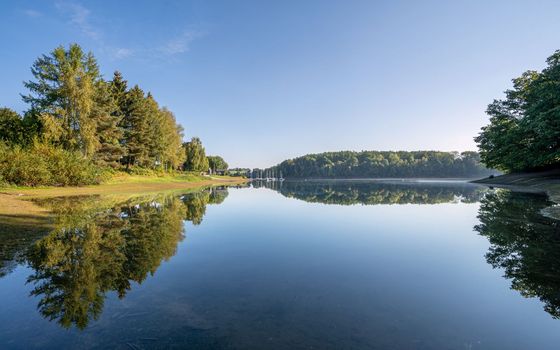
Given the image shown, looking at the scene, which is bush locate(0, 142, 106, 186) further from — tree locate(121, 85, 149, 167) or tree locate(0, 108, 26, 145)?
tree locate(121, 85, 149, 167)

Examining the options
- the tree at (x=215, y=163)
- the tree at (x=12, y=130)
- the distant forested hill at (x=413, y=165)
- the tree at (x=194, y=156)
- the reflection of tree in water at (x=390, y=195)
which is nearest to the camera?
the reflection of tree in water at (x=390, y=195)

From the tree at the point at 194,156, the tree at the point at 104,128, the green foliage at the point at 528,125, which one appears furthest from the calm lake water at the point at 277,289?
the tree at the point at 194,156

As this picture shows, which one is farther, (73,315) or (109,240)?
(109,240)

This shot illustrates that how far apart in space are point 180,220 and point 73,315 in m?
10.2

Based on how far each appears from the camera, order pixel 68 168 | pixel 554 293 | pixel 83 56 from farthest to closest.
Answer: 1. pixel 83 56
2. pixel 68 168
3. pixel 554 293

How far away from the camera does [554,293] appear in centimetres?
566

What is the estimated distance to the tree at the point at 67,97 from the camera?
39469 mm

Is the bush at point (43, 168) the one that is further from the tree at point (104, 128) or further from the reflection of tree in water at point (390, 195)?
the reflection of tree in water at point (390, 195)

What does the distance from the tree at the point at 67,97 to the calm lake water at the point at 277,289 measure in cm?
3459

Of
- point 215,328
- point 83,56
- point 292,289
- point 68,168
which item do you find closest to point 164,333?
point 215,328

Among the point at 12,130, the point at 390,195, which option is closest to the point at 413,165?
the point at 390,195

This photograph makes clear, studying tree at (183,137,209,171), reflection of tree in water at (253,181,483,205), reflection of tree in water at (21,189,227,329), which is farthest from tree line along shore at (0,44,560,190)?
tree at (183,137,209,171)

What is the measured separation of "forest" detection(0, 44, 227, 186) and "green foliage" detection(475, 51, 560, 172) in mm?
53542

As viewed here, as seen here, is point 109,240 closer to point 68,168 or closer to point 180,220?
point 180,220
